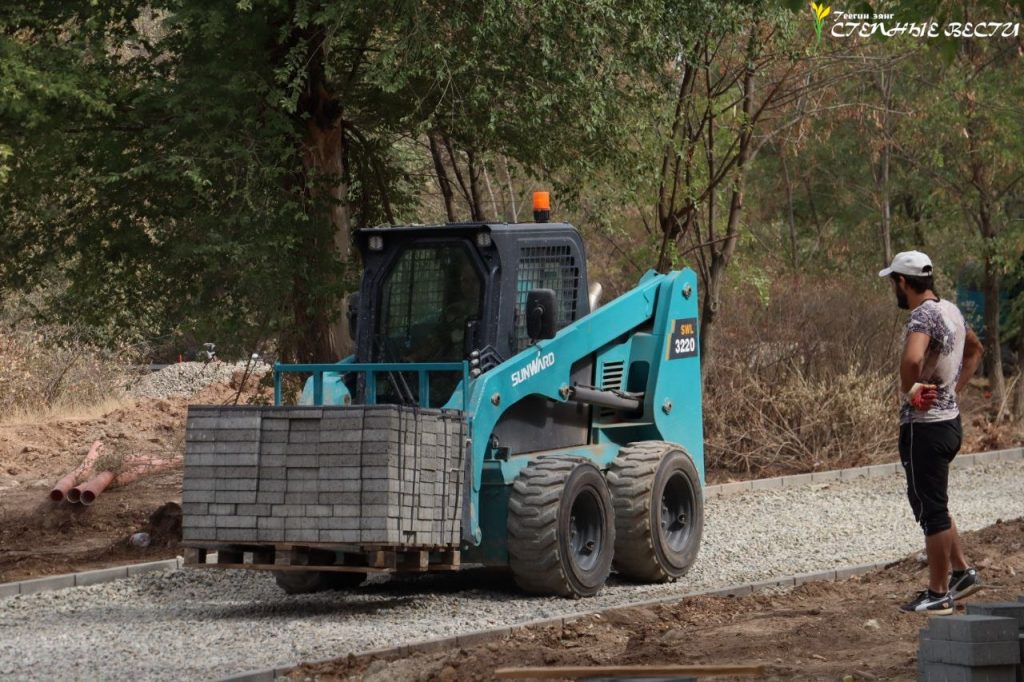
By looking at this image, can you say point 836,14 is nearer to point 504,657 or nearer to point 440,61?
point 440,61

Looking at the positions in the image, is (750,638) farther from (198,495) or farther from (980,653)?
(198,495)

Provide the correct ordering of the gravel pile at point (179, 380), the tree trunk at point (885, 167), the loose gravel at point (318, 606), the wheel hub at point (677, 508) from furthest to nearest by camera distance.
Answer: the gravel pile at point (179, 380), the tree trunk at point (885, 167), the wheel hub at point (677, 508), the loose gravel at point (318, 606)

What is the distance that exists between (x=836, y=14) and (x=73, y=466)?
1153 cm

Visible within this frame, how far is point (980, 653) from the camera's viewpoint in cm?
614

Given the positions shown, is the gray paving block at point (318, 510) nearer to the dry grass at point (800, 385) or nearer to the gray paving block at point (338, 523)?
the gray paving block at point (338, 523)

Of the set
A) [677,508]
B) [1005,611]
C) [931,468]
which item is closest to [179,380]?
[677,508]

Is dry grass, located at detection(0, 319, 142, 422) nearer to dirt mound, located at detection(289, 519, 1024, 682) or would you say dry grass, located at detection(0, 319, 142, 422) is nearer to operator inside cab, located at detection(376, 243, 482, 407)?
operator inside cab, located at detection(376, 243, 482, 407)

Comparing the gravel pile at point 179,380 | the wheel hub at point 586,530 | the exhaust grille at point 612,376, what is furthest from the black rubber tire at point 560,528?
the gravel pile at point 179,380

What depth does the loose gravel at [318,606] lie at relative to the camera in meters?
8.91

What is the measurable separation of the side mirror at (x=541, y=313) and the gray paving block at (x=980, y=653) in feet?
17.9

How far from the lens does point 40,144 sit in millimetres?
13250

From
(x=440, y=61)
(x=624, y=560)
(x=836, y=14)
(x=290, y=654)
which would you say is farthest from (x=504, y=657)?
(x=836, y=14)

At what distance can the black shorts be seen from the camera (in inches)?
356

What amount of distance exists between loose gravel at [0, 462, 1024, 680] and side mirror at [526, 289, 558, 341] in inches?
75.3
